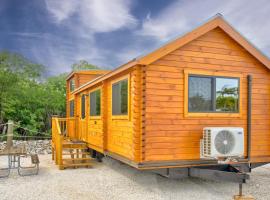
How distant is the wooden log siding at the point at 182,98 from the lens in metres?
6.31

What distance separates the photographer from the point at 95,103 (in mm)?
9828

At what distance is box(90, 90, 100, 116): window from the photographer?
9.42m

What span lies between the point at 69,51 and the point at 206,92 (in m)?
34.2

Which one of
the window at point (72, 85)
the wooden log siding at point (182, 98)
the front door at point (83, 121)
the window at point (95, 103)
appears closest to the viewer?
the wooden log siding at point (182, 98)

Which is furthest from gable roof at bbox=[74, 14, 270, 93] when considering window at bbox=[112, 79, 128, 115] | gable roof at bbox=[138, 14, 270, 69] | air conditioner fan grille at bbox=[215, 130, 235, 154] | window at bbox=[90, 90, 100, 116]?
air conditioner fan grille at bbox=[215, 130, 235, 154]

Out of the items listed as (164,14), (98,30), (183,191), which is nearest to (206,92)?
(183,191)

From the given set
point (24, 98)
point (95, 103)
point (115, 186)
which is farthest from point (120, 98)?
point (24, 98)

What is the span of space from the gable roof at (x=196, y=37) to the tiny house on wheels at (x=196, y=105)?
0.06 ft

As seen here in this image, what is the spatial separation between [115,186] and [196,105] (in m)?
2.61

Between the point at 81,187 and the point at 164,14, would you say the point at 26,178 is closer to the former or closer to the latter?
the point at 81,187

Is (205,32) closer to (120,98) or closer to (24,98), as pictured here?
(120,98)

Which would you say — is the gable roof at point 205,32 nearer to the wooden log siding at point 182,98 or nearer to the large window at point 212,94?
the wooden log siding at point 182,98

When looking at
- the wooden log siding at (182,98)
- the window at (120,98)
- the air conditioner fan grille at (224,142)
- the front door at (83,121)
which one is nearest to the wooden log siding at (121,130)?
the window at (120,98)

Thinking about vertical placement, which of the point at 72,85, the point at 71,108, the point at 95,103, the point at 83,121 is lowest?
the point at 83,121
